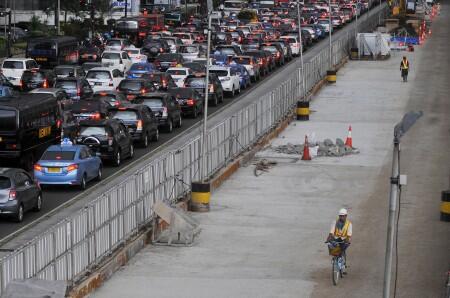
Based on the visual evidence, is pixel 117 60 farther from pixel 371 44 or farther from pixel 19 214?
pixel 19 214

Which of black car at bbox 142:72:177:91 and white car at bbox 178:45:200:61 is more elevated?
black car at bbox 142:72:177:91

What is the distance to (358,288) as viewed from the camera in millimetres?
25000

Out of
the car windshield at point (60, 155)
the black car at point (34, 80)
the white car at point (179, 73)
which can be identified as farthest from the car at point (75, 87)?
the car windshield at point (60, 155)

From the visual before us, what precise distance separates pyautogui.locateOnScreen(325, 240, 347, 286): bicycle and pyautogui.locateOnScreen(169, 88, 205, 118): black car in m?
28.1

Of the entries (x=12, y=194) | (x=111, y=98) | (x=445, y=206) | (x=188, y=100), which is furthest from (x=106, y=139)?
(x=188, y=100)

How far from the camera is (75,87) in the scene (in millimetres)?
53906

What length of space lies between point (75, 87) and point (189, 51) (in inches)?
916

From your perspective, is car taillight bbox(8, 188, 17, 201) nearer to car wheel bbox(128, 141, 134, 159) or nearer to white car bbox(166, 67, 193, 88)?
car wheel bbox(128, 141, 134, 159)

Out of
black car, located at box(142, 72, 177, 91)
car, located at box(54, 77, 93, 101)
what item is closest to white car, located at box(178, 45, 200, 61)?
black car, located at box(142, 72, 177, 91)

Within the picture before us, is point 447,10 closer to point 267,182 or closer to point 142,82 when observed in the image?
point 142,82

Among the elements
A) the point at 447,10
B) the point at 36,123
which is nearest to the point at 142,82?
the point at 36,123

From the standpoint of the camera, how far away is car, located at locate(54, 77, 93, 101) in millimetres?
53562

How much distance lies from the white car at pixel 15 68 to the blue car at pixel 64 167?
25895 millimetres

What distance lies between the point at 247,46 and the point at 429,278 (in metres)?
57.7
